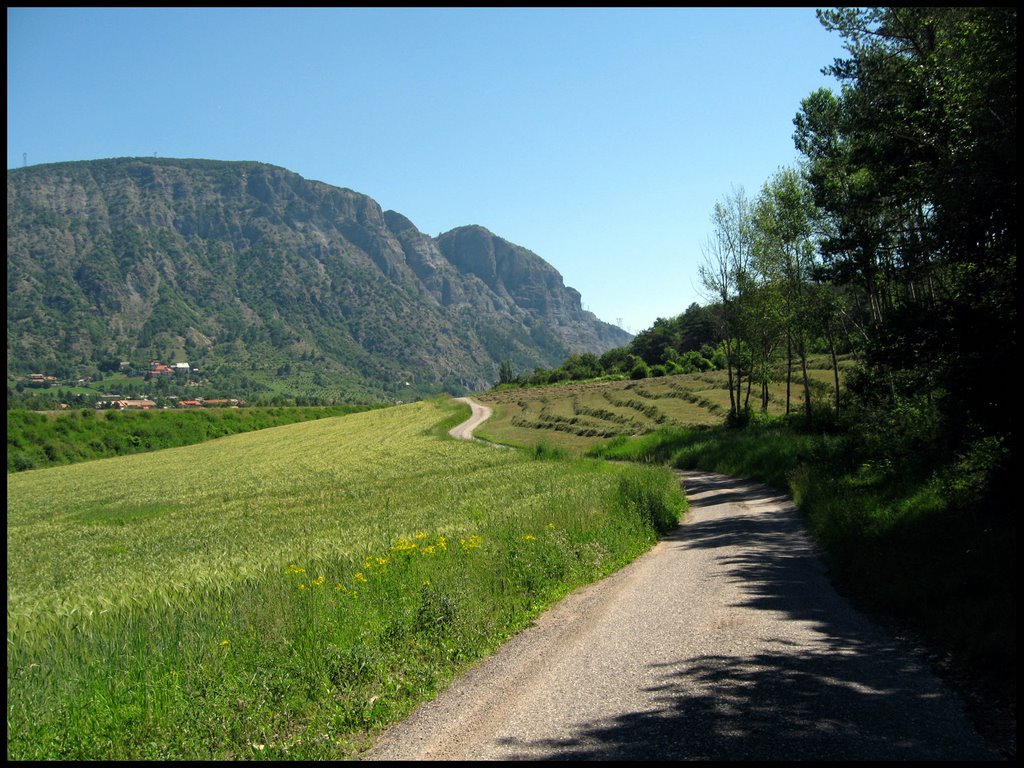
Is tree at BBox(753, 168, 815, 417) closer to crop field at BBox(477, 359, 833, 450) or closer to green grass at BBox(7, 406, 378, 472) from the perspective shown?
crop field at BBox(477, 359, 833, 450)

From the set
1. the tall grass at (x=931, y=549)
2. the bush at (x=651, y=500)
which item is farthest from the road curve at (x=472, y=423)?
the tall grass at (x=931, y=549)

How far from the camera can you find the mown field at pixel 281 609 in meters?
5.95

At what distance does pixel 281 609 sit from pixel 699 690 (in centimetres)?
490

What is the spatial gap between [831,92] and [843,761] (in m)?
31.1

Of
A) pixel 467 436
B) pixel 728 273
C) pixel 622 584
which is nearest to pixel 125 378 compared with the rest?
pixel 467 436

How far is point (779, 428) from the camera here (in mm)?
37719

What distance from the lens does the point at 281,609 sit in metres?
8.40

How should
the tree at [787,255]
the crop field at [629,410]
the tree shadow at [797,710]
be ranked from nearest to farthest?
the tree shadow at [797,710], the tree at [787,255], the crop field at [629,410]

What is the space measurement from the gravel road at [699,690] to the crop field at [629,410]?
37.5 metres

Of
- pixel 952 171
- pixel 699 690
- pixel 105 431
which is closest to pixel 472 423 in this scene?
pixel 105 431

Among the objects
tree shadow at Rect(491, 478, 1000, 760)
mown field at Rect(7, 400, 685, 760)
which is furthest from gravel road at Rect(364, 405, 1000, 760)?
mown field at Rect(7, 400, 685, 760)

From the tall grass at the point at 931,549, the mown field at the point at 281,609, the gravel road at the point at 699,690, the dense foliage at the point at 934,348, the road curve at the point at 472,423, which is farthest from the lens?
the road curve at the point at 472,423

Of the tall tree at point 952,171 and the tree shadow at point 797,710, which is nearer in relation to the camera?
the tree shadow at point 797,710

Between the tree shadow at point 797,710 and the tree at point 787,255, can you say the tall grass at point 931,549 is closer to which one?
the tree shadow at point 797,710
